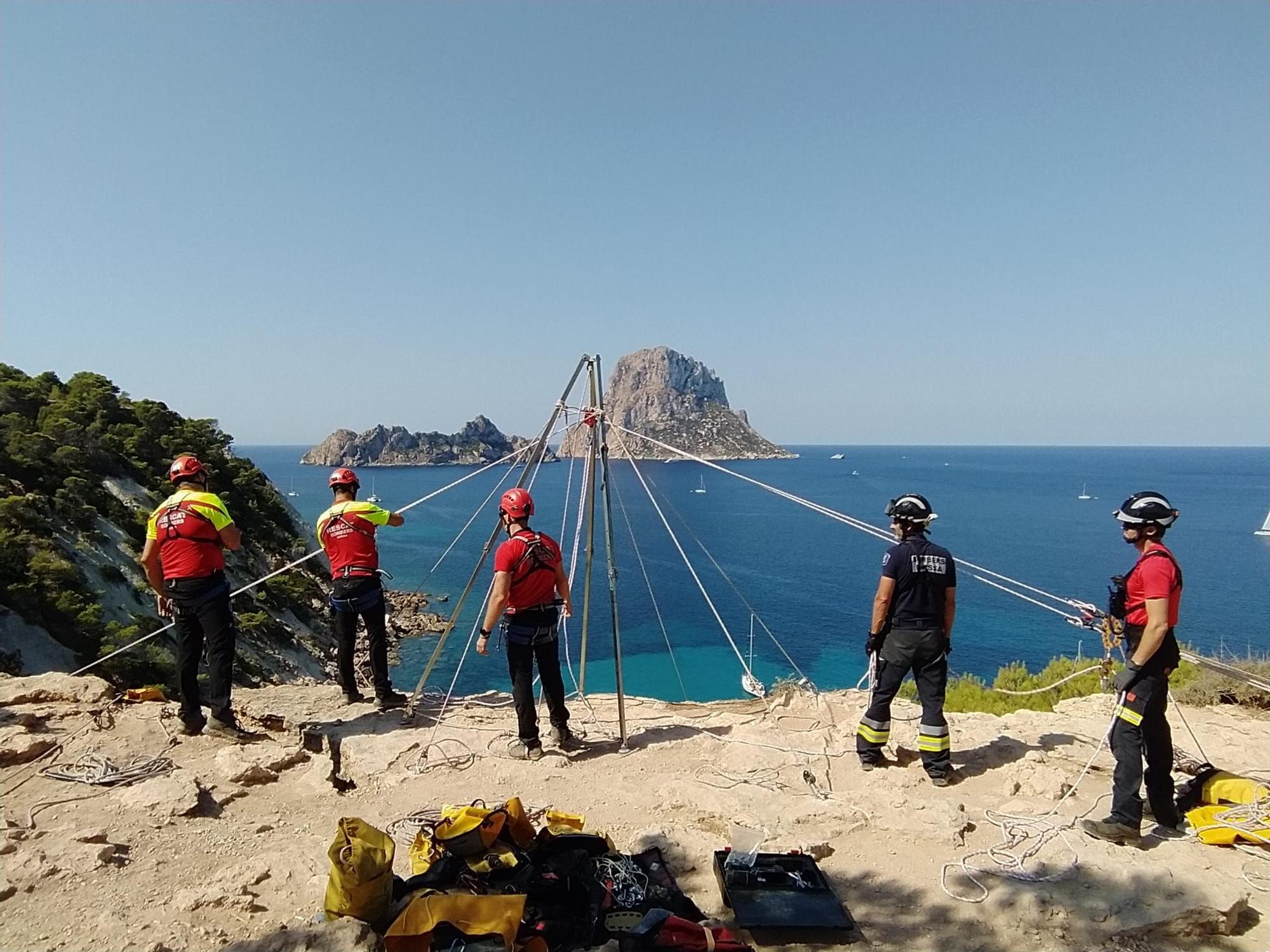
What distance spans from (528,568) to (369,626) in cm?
202

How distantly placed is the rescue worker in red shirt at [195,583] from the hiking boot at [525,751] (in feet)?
7.25

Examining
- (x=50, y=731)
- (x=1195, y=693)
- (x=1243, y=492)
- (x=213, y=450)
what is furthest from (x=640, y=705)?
(x=1243, y=492)

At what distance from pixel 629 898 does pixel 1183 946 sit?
8.77ft

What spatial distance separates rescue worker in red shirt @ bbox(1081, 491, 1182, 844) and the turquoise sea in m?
1.38

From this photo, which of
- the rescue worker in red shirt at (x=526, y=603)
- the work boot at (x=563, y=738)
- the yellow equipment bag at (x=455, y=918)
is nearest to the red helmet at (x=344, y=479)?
the rescue worker in red shirt at (x=526, y=603)

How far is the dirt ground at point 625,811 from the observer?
3.33 metres

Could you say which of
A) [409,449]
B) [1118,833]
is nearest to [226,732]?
[1118,833]

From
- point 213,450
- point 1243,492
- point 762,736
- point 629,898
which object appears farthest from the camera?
point 1243,492

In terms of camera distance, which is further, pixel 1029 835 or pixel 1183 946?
pixel 1029 835

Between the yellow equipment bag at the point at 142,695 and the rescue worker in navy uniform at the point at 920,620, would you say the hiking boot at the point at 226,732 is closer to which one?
the yellow equipment bag at the point at 142,695

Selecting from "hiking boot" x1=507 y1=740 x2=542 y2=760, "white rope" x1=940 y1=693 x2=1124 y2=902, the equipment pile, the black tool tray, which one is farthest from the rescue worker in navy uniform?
"hiking boot" x1=507 y1=740 x2=542 y2=760

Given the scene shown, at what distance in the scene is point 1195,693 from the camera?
27.8 feet

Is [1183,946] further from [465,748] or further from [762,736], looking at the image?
[465,748]

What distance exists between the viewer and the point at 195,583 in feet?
17.6
